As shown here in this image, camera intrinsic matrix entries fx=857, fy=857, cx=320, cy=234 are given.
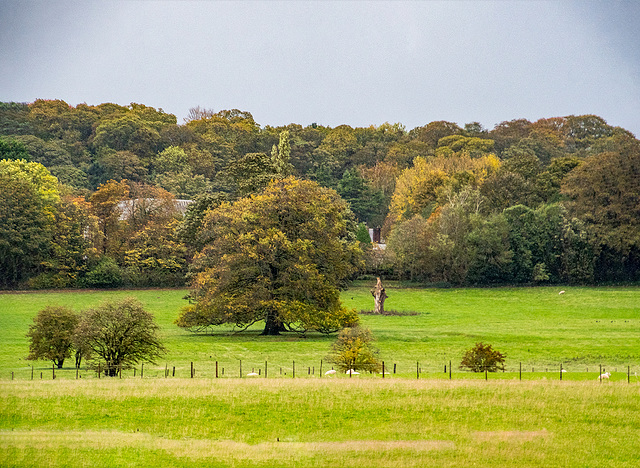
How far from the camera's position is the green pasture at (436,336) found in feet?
145

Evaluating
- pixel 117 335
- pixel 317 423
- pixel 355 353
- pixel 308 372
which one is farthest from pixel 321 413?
pixel 117 335

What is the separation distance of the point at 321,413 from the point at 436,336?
90.9 feet

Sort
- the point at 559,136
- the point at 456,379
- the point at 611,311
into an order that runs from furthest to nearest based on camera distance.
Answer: the point at 559,136 < the point at 611,311 < the point at 456,379

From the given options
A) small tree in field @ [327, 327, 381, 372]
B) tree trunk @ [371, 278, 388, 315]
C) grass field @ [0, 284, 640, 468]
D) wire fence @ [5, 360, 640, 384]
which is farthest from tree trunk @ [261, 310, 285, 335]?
small tree in field @ [327, 327, 381, 372]

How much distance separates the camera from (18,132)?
137m

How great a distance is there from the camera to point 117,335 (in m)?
41.9

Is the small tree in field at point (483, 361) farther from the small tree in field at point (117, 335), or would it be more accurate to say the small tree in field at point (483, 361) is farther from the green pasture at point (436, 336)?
A: the small tree in field at point (117, 335)

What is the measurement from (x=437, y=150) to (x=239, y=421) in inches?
4533

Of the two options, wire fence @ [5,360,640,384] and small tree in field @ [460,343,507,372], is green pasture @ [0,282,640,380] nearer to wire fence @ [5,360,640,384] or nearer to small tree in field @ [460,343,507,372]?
wire fence @ [5,360,640,384]

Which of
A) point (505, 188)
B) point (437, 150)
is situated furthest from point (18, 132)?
point (505, 188)

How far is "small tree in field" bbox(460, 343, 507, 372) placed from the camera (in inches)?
1679

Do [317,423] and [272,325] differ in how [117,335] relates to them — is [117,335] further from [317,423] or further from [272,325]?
[272,325]

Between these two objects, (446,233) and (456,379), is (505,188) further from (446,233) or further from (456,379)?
(456,379)

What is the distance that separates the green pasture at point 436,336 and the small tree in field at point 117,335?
3.09 ft
